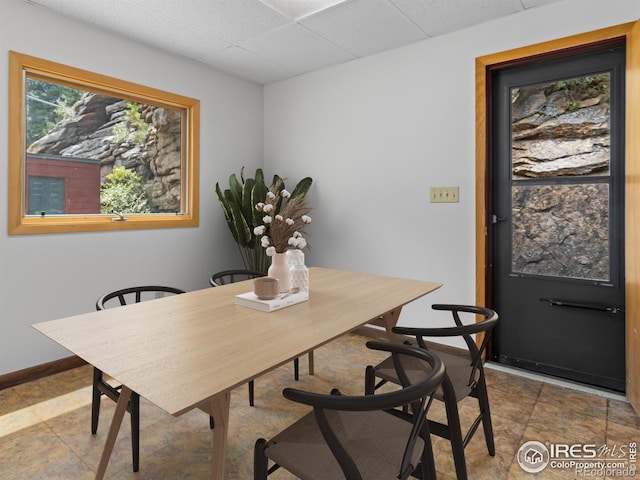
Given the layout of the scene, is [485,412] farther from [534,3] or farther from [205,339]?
[534,3]

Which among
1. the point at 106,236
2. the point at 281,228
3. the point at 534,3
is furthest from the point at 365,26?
the point at 106,236

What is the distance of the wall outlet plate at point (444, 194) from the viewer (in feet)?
10.0

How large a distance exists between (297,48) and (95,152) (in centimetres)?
191

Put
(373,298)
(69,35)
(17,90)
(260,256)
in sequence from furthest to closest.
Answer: (260,256)
(69,35)
(17,90)
(373,298)

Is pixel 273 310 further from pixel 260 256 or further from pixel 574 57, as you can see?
pixel 574 57

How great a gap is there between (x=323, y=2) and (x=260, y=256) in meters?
2.22

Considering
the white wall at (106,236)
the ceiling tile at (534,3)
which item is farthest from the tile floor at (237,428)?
the ceiling tile at (534,3)

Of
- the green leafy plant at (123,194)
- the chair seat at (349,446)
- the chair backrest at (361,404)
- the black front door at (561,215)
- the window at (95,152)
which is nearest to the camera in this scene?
the chair backrest at (361,404)

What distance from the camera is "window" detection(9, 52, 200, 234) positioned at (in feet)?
8.82

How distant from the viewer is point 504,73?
292 centimetres

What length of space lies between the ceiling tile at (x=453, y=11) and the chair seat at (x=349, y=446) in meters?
2.58

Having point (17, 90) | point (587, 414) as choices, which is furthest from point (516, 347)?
point (17, 90)

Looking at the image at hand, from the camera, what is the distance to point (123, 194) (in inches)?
130

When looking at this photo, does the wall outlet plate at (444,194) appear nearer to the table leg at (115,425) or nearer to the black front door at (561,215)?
the black front door at (561,215)
